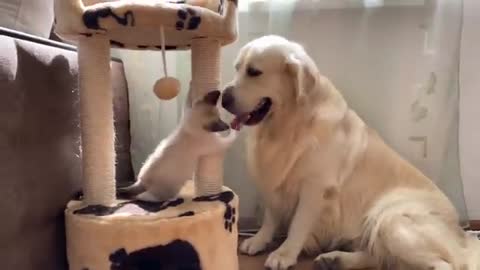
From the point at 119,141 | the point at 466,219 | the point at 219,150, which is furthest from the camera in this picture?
the point at 466,219

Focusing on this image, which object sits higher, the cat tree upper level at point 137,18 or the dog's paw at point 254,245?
the cat tree upper level at point 137,18

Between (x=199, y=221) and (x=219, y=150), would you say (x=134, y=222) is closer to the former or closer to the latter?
(x=199, y=221)

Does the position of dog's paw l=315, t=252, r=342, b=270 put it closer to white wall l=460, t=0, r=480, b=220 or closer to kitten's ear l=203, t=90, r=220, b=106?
kitten's ear l=203, t=90, r=220, b=106

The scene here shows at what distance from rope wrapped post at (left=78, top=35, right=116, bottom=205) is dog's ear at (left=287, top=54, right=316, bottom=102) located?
524 millimetres

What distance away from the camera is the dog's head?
1516 mm

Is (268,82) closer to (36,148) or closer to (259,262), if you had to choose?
(259,262)

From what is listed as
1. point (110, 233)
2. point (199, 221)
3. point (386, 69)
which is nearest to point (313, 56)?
point (386, 69)

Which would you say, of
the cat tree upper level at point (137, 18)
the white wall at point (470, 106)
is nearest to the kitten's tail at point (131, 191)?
the cat tree upper level at point (137, 18)

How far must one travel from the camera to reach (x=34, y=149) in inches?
41.4

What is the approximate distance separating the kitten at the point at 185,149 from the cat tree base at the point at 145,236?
0.07 m

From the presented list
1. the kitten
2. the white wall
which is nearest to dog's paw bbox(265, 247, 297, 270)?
the kitten

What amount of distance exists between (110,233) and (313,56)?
3.44 feet

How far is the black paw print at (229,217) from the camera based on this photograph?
1.25 m

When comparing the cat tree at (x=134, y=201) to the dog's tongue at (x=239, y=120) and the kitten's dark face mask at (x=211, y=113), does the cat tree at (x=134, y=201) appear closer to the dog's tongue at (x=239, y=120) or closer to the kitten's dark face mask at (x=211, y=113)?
the kitten's dark face mask at (x=211, y=113)
